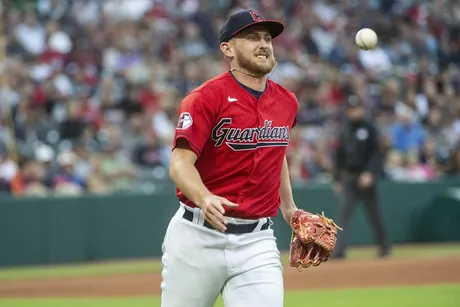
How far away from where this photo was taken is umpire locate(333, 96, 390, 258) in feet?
46.7

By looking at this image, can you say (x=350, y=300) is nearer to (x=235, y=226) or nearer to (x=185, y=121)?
(x=235, y=226)

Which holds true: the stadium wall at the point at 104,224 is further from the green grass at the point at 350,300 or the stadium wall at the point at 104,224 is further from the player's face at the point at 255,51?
the player's face at the point at 255,51

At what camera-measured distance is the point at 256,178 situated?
17.3 ft

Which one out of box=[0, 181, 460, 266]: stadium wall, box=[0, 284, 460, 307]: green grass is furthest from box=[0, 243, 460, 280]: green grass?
box=[0, 284, 460, 307]: green grass

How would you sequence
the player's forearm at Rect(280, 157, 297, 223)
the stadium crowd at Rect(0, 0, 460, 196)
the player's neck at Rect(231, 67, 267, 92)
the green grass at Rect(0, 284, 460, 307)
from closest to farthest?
the player's neck at Rect(231, 67, 267, 92) → the player's forearm at Rect(280, 157, 297, 223) → the green grass at Rect(0, 284, 460, 307) → the stadium crowd at Rect(0, 0, 460, 196)

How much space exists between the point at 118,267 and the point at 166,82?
4.49m

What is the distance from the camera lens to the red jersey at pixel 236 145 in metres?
5.16

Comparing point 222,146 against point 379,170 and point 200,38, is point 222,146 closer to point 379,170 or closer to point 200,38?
point 379,170

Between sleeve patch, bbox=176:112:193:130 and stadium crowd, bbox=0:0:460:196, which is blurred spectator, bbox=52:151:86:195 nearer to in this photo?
stadium crowd, bbox=0:0:460:196

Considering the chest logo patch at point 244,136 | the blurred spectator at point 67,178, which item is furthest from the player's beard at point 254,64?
the blurred spectator at point 67,178

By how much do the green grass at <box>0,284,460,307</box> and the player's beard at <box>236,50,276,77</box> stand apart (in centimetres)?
509

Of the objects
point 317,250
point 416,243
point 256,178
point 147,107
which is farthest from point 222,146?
point 416,243

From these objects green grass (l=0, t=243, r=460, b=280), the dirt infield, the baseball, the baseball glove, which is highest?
the baseball

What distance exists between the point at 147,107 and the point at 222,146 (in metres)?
11.7
